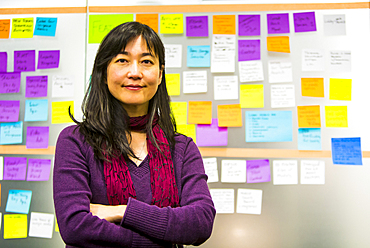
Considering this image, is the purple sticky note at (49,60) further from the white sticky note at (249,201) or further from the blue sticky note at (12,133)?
the white sticky note at (249,201)

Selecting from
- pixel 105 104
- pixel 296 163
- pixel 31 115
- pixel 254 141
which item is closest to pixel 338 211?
pixel 296 163

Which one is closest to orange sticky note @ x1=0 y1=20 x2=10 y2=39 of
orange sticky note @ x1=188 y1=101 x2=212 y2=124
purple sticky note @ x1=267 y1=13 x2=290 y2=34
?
orange sticky note @ x1=188 y1=101 x2=212 y2=124

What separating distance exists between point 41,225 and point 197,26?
142cm

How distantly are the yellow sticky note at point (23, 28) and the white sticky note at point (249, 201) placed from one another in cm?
152

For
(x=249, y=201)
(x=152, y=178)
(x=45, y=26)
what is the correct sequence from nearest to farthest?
(x=152, y=178), (x=249, y=201), (x=45, y=26)

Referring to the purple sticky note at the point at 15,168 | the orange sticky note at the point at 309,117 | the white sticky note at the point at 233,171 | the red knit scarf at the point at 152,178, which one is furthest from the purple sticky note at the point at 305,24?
the purple sticky note at the point at 15,168

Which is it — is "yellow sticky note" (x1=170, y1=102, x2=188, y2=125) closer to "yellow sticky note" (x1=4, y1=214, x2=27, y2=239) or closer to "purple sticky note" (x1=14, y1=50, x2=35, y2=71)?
"purple sticky note" (x1=14, y1=50, x2=35, y2=71)

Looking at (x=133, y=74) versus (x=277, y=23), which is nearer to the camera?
(x=133, y=74)

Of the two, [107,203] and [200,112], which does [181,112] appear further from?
[107,203]

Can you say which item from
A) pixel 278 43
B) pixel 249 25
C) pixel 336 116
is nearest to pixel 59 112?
pixel 249 25

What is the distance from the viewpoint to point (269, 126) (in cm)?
160

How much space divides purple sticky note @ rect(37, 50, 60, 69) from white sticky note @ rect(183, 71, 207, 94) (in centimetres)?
74

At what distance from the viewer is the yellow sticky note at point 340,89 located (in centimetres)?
160

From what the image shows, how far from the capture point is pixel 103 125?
100cm
